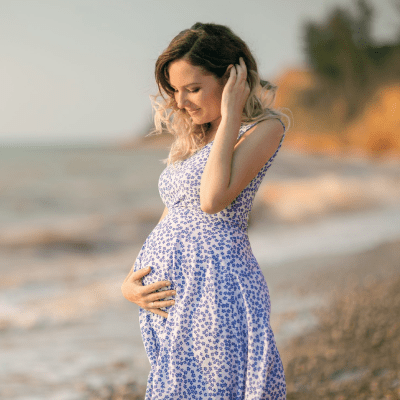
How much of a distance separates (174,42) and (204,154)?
1.32 ft

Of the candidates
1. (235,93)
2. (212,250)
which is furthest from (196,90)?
(212,250)

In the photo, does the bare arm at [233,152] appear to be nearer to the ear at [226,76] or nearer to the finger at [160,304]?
the ear at [226,76]

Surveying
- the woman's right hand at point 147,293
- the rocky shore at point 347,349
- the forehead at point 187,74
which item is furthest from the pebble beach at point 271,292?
the forehead at point 187,74

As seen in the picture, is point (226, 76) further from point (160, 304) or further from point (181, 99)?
point (160, 304)

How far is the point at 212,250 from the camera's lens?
153 centimetres

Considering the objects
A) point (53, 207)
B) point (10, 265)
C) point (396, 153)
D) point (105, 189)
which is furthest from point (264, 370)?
point (396, 153)

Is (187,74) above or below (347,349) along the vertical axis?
above

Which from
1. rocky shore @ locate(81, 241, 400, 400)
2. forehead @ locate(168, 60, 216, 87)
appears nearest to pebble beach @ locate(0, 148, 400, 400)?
rocky shore @ locate(81, 241, 400, 400)

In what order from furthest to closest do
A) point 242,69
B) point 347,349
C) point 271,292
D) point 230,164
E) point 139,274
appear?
point 271,292 < point 347,349 < point 139,274 < point 242,69 < point 230,164

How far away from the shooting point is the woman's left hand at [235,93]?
4.84ft

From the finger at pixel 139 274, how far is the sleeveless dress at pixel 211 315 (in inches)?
2.4

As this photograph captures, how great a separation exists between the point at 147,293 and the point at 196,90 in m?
0.73

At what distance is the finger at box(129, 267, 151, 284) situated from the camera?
1651 millimetres

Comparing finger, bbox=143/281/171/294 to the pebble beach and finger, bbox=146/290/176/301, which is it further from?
the pebble beach
